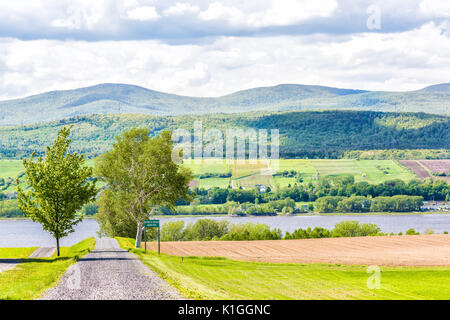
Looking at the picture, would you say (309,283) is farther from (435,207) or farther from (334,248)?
(435,207)

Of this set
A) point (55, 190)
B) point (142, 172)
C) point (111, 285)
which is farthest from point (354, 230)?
point (111, 285)

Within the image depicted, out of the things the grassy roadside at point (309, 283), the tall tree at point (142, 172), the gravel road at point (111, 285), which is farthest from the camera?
the tall tree at point (142, 172)

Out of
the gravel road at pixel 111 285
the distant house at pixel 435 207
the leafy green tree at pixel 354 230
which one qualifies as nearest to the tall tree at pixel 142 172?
the gravel road at pixel 111 285

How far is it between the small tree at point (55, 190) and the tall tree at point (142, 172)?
9792mm

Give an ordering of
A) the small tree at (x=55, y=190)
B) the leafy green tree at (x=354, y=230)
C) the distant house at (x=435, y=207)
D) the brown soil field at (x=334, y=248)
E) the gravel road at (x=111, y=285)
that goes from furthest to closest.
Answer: the distant house at (x=435, y=207) < the leafy green tree at (x=354, y=230) < the brown soil field at (x=334, y=248) < the small tree at (x=55, y=190) < the gravel road at (x=111, y=285)

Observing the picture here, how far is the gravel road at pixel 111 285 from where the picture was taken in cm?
1883

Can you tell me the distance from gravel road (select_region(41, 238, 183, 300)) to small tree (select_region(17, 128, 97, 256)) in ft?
48.8

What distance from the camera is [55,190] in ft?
142

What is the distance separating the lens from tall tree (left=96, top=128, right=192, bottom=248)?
5391cm

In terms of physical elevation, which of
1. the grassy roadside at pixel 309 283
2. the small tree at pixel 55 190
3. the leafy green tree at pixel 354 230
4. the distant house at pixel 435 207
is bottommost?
the distant house at pixel 435 207

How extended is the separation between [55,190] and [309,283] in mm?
23972

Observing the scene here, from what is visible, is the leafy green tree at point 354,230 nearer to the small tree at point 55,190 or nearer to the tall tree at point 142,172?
the tall tree at point 142,172
